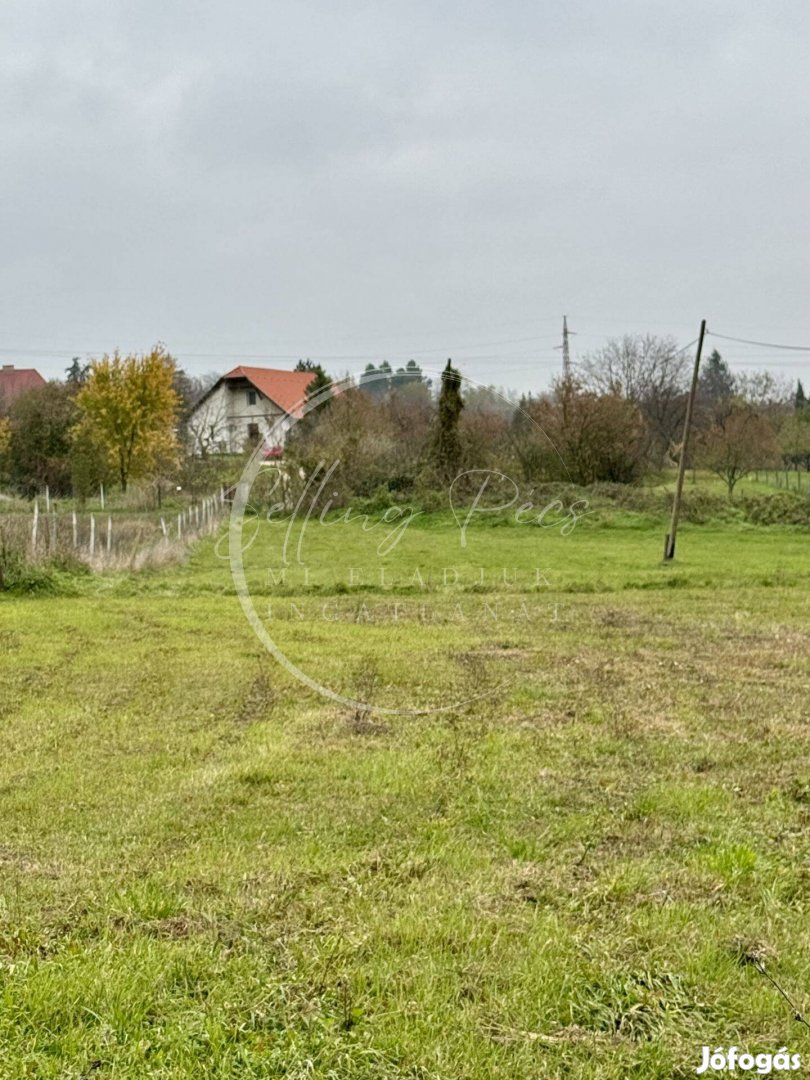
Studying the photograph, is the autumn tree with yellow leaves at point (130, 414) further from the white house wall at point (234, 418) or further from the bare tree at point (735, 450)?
the bare tree at point (735, 450)

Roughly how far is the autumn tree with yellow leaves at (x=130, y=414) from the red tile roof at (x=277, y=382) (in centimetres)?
1411

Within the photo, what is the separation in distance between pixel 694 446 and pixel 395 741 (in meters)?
26.1

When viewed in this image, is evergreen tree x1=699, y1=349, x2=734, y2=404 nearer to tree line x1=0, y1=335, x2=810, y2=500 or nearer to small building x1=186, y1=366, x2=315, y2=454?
tree line x1=0, y1=335, x2=810, y2=500

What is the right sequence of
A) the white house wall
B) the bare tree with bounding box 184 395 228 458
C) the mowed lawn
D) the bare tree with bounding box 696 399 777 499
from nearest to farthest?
the mowed lawn
the white house wall
the bare tree with bounding box 184 395 228 458
the bare tree with bounding box 696 399 777 499

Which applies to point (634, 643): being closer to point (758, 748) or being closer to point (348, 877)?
point (758, 748)

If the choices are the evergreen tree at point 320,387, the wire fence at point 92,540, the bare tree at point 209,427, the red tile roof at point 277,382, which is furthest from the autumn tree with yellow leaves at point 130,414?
the evergreen tree at point 320,387

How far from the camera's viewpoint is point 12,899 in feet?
10.3

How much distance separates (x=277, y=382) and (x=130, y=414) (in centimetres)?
1703

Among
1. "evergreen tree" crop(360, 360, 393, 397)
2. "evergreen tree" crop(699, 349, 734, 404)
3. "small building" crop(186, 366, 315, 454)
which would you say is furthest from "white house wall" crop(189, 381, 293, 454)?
"evergreen tree" crop(699, 349, 734, 404)

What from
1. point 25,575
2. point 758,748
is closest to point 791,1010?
point 758,748

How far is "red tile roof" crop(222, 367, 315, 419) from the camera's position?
11.0 meters

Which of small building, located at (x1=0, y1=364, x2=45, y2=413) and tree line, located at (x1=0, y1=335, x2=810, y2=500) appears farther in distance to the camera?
small building, located at (x1=0, y1=364, x2=45, y2=413)

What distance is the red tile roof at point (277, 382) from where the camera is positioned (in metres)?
11.0

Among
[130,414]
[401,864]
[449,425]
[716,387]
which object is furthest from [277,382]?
[716,387]
